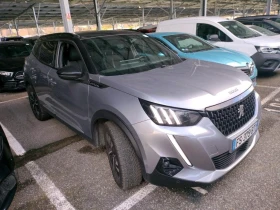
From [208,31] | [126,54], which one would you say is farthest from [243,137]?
[208,31]

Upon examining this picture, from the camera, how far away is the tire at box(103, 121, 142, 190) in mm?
2137

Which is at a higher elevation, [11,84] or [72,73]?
[72,73]

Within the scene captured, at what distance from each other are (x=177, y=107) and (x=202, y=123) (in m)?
0.23

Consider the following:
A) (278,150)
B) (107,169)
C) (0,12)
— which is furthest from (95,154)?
(0,12)

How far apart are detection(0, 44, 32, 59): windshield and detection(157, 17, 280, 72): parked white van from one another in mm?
4793

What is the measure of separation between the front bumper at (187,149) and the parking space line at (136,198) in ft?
1.30

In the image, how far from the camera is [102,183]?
8.16ft

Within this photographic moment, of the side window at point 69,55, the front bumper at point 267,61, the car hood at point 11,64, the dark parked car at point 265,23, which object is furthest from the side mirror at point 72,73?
the dark parked car at point 265,23

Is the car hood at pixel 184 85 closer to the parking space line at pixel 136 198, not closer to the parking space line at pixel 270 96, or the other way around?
the parking space line at pixel 136 198

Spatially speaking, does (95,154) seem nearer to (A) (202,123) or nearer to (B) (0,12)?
(A) (202,123)

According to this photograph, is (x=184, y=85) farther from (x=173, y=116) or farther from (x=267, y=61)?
(x=267, y=61)

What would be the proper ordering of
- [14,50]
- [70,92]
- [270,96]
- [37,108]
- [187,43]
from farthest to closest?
[14,50], [187,43], [270,96], [37,108], [70,92]

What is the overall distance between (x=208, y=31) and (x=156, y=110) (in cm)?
543

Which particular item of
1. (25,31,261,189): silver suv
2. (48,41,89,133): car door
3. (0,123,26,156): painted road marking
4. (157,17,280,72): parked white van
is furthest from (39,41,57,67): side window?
(157,17,280,72): parked white van
